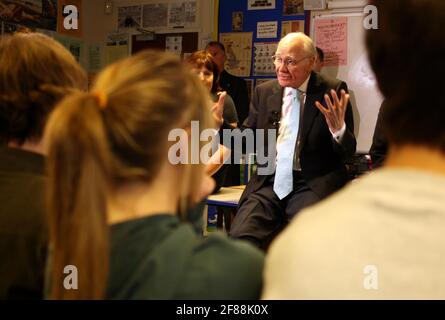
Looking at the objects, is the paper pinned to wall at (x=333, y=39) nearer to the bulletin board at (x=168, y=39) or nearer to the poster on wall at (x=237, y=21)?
the poster on wall at (x=237, y=21)

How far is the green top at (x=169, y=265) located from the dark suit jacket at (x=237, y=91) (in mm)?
3736

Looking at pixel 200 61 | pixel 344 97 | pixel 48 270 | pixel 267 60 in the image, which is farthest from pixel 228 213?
pixel 48 270

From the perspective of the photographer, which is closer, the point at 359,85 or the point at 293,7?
the point at 359,85

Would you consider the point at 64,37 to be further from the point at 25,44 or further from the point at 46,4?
the point at 25,44

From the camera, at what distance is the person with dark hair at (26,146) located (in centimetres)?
104

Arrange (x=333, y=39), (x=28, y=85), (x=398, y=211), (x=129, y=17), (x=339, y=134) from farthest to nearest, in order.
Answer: (x=129, y=17) < (x=333, y=39) < (x=339, y=134) < (x=28, y=85) < (x=398, y=211)

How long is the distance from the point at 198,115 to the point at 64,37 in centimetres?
439

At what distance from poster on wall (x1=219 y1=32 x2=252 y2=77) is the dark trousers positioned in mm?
2199

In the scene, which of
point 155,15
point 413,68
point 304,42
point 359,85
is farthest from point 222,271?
point 155,15

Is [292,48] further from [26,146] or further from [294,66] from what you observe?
[26,146]

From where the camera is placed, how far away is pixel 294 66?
2.67 metres

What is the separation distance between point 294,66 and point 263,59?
6.46ft

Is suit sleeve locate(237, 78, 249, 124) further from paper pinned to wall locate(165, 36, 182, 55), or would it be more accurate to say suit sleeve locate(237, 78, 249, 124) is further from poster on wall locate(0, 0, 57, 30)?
poster on wall locate(0, 0, 57, 30)

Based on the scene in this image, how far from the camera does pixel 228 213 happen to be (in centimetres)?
331
